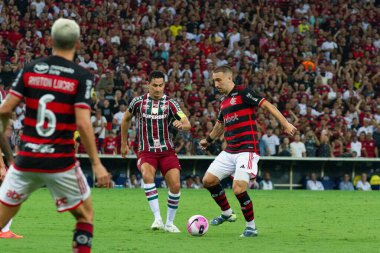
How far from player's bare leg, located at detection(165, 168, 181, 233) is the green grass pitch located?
0.22 m

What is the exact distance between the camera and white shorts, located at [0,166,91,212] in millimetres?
7391

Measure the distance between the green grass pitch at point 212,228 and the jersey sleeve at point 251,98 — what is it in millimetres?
1818

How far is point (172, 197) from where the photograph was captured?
41.3 ft

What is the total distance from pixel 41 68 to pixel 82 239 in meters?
1.45

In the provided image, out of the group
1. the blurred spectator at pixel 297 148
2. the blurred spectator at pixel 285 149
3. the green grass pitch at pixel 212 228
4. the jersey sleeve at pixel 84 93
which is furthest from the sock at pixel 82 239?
the blurred spectator at pixel 297 148

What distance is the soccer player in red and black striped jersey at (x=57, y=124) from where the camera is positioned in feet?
24.0

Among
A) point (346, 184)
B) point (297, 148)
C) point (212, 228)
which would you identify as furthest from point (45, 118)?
point (346, 184)

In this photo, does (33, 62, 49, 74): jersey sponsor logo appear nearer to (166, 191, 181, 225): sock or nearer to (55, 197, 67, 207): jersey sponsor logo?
→ (55, 197, 67, 207): jersey sponsor logo

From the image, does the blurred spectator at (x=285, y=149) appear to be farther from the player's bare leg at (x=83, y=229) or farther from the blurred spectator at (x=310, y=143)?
the player's bare leg at (x=83, y=229)

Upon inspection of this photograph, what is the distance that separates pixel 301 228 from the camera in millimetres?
13508

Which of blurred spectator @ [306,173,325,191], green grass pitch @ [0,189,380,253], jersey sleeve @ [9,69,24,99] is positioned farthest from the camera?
blurred spectator @ [306,173,325,191]

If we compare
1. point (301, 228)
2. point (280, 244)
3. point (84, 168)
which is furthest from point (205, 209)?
point (84, 168)

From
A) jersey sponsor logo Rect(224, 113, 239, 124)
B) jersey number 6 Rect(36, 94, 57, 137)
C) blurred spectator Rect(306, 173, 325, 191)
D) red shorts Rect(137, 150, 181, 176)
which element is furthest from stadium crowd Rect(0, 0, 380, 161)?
jersey number 6 Rect(36, 94, 57, 137)

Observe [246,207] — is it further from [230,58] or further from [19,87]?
[230,58]
